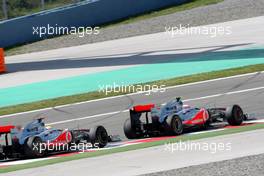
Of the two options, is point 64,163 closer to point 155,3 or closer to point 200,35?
point 200,35

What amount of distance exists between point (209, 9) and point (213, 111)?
63.2 ft

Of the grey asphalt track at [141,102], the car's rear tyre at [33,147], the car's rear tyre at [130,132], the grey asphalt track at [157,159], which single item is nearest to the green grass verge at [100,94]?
the grey asphalt track at [141,102]

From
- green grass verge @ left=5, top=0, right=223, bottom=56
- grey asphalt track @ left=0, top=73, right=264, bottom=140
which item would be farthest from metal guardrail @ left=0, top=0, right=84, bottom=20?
grey asphalt track @ left=0, top=73, right=264, bottom=140

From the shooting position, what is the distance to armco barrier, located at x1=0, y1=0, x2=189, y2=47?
→ 109 ft

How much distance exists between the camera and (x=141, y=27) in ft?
104

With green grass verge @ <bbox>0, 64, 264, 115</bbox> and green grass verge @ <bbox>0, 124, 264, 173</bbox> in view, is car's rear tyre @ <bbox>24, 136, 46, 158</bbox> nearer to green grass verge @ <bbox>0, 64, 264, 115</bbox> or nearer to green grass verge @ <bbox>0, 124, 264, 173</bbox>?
green grass verge @ <bbox>0, 124, 264, 173</bbox>

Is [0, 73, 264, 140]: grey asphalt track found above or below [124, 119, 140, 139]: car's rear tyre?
above

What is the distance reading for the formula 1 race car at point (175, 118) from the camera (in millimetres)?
12367

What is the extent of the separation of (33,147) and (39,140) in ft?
0.72

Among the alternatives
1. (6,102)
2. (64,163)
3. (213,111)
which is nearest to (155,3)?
(6,102)

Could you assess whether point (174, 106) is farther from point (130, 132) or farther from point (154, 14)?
point (154, 14)

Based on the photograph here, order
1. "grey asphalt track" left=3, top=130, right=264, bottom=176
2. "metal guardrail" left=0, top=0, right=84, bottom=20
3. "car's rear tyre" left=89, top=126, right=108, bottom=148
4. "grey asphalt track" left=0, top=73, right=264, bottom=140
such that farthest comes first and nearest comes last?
1. "metal guardrail" left=0, top=0, right=84, bottom=20
2. "grey asphalt track" left=0, top=73, right=264, bottom=140
3. "car's rear tyre" left=89, top=126, right=108, bottom=148
4. "grey asphalt track" left=3, top=130, right=264, bottom=176

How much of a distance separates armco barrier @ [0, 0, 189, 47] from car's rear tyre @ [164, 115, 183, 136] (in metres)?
21.5

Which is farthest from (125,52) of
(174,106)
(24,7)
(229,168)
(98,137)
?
(229,168)
